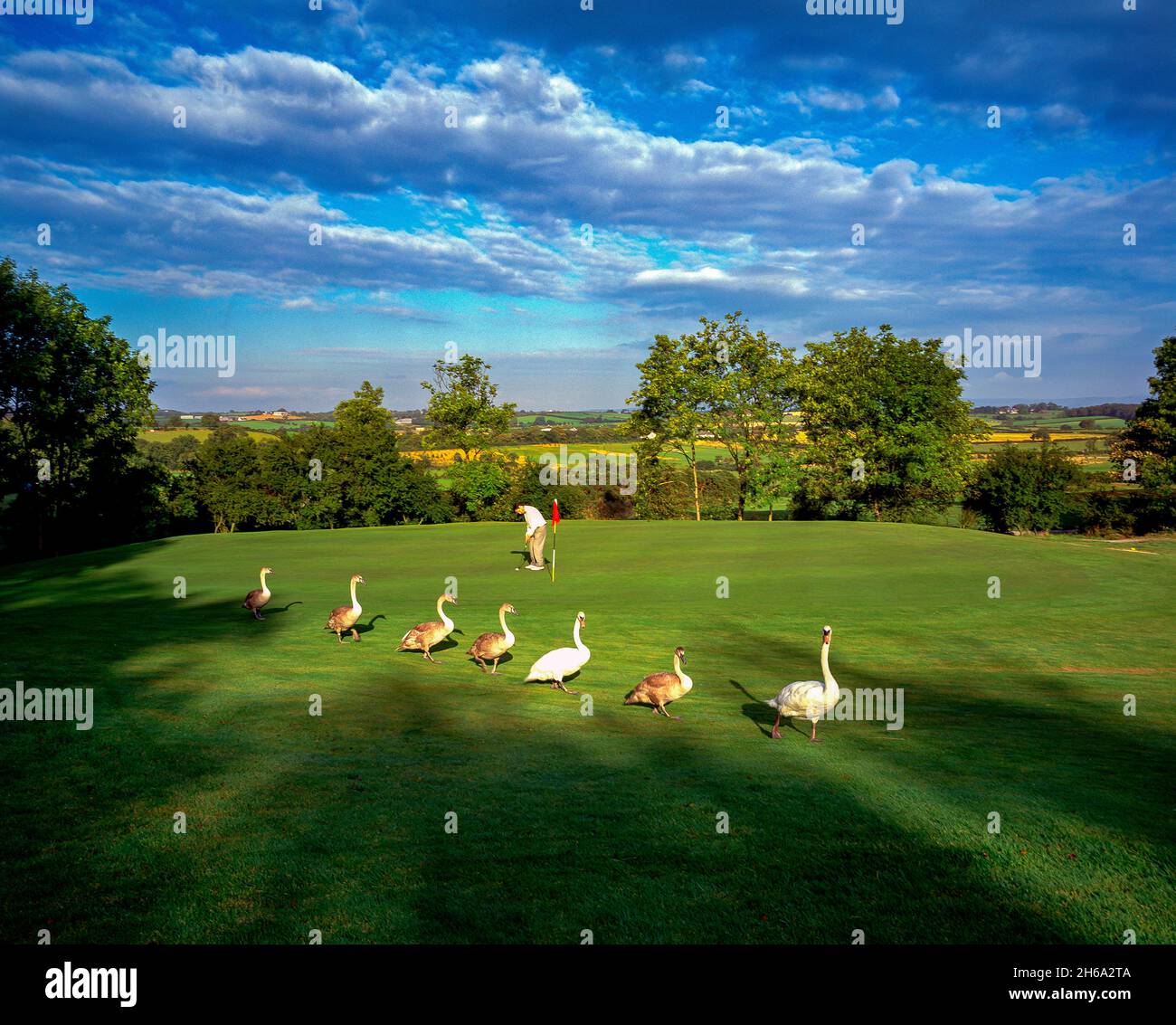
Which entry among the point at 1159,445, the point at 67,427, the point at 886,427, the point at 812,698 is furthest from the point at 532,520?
the point at 1159,445

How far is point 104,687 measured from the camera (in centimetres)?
1256

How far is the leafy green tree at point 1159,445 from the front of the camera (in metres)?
64.4

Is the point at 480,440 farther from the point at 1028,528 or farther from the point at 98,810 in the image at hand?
the point at 98,810

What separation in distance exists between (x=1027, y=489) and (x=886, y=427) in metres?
18.3

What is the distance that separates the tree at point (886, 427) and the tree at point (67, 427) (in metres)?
64.6

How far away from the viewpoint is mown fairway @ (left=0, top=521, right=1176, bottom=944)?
6.22m

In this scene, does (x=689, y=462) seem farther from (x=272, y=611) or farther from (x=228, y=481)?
(x=272, y=611)

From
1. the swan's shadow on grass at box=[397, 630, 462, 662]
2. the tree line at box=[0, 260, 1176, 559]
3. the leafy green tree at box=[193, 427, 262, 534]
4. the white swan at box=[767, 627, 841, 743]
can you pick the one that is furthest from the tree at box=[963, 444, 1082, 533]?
the leafy green tree at box=[193, 427, 262, 534]

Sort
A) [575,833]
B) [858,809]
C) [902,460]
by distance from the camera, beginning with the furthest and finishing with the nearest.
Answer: [902,460]
[858,809]
[575,833]

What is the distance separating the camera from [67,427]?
181 feet

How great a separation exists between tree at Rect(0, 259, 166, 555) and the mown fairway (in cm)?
3894
